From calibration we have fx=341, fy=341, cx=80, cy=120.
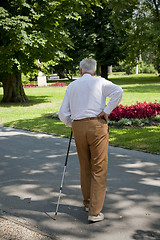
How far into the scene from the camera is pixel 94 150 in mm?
3912

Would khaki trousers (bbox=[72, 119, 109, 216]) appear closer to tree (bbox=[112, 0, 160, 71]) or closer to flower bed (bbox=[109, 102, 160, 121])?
flower bed (bbox=[109, 102, 160, 121])

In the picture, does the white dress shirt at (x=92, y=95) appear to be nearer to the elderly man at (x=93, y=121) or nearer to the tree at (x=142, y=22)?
the elderly man at (x=93, y=121)

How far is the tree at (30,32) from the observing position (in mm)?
16219

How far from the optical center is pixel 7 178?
5.96 metres

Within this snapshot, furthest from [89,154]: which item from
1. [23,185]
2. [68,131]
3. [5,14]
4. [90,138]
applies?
[5,14]

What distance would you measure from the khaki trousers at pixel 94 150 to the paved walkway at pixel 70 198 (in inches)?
12.2

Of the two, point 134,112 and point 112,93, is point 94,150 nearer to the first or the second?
point 112,93

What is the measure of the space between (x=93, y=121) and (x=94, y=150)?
335mm

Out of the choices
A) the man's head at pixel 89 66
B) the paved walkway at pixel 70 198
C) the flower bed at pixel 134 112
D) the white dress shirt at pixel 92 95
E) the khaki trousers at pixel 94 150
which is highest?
the man's head at pixel 89 66

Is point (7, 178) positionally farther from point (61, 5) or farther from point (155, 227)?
point (61, 5)

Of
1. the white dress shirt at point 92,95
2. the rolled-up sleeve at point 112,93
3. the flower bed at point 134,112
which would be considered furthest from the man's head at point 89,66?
the flower bed at point 134,112

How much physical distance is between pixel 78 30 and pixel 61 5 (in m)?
19.2

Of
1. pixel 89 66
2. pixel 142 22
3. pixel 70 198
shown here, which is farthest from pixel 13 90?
pixel 89 66

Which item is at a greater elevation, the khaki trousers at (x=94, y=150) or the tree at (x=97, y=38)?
the tree at (x=97, y=38)
